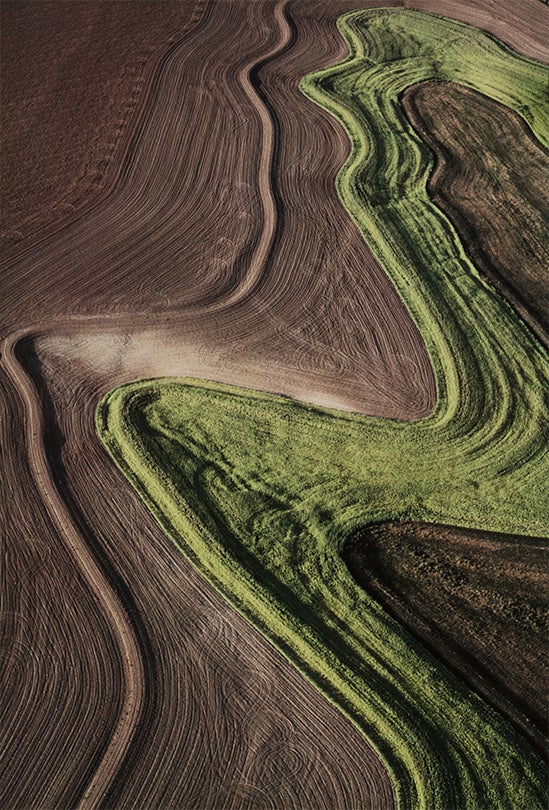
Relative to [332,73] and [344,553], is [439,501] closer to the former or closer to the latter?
[344,553]

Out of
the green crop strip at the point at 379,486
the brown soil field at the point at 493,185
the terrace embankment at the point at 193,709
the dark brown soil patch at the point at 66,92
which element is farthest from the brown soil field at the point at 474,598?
the dark brown soil patch at the point at 66,92

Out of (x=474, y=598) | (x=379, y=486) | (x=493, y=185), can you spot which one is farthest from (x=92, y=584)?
(x=493, y=185)

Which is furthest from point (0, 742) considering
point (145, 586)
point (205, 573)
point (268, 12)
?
point (268, 12)

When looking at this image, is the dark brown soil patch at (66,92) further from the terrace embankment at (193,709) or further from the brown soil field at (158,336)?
the terrace embankment at (193,709)

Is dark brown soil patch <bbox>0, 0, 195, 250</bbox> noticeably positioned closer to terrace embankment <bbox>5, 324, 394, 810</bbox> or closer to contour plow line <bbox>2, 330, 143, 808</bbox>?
contour plow line <bbox>2, 330, 143, 808</bbox>

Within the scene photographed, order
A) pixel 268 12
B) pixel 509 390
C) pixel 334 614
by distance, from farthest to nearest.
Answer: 1. pixel 268 12
2. pixel 509 390
3. pixel 334 614
